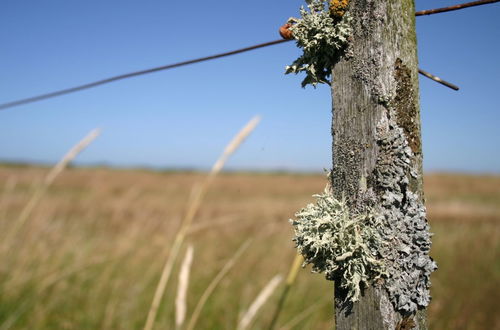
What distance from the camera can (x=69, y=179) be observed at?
69.0 ft

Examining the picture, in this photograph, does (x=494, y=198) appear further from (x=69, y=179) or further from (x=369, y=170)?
(x=69, y=179)

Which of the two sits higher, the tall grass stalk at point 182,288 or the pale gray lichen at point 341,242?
the pale gray lichen at point 341,242

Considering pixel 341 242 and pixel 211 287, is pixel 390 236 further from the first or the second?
pixel 211 287

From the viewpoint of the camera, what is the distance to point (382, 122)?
0.65 meters

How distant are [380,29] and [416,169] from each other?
273 millimetres

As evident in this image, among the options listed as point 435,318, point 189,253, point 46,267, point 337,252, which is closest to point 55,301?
point 46,267

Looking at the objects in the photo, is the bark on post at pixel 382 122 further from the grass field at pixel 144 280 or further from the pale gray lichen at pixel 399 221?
the grass field at pixel 144 280

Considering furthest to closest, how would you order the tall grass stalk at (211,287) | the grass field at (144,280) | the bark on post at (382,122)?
the grass field at (144,280)
the tall grass stalk at (211,287)
the bark on post at (382,122)

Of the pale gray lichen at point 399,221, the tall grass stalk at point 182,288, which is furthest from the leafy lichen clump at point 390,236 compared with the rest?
the tall grass stalk at point 182,288

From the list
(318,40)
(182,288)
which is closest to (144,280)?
(182,288)

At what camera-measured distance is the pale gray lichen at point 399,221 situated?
2.14 feet

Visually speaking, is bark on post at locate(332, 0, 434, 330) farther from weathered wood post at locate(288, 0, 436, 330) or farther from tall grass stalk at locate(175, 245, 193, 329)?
tall grass stalk at locate(175, 245, 193, 329)

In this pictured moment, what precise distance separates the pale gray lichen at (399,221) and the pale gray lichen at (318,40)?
17cm

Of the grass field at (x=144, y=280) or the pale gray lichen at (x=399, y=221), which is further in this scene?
the grass field at (x=144, y=280)
